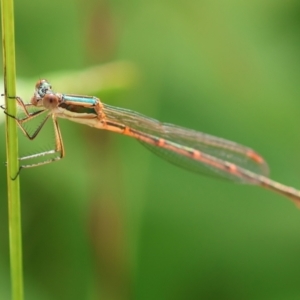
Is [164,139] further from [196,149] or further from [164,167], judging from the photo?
[196,149]

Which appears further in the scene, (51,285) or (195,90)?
(195,90)

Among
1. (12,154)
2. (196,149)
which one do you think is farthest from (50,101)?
(196,149)

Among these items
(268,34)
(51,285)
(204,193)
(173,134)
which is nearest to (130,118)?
(173,134)

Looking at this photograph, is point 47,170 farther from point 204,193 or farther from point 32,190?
point 204,193

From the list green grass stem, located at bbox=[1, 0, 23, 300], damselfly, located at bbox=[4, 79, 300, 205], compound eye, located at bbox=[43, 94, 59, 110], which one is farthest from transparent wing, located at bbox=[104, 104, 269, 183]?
green grass stem, located at bbox=[1, 0, 23, 300]

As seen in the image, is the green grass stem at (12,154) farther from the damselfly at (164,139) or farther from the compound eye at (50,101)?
the compound eye at (50,101)

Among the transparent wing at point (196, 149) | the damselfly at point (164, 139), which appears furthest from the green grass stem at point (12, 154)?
the transparent wing at point (196, 149)
